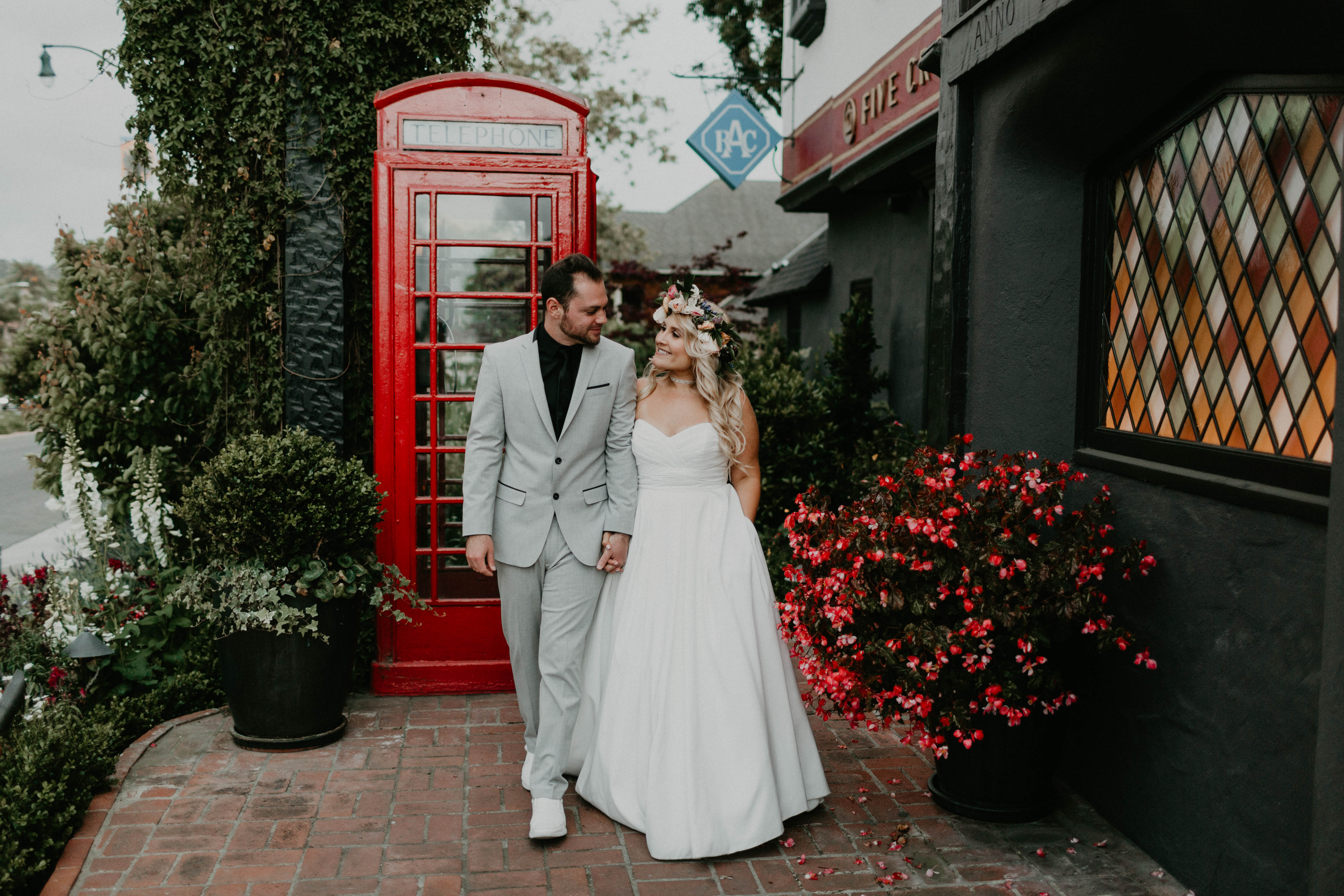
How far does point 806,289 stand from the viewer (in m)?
12.2

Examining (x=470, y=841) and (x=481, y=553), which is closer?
(x=470, y=841)

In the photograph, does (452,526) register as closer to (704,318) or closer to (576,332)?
(576,332)

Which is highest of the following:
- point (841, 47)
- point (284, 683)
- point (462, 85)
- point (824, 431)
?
point (841, 47)

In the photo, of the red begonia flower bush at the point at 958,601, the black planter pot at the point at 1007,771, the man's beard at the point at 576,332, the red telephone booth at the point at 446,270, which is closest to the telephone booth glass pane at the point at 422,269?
the red telephone booth at the point at 446,270

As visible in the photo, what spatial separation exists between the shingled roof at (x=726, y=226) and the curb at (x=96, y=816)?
1249 inches

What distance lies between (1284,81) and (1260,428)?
3.75 feet

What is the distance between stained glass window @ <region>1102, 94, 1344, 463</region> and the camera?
3230mm

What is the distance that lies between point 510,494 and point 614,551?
0.49 meters

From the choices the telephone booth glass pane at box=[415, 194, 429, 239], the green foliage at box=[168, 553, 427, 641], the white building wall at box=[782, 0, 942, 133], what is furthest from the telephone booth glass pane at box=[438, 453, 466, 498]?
the white building wall at box=[782, 0, 942, 133]

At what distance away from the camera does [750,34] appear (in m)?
21.4

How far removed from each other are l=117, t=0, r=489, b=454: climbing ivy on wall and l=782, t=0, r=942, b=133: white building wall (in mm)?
3838

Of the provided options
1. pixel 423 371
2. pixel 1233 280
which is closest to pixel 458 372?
pixel 423 371

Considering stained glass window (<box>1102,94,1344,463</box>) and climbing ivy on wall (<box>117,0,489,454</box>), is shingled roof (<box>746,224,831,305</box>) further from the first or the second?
stained glass window (<box>1102,94,1344,463</box>)

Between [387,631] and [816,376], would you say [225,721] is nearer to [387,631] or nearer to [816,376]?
[387,631]
